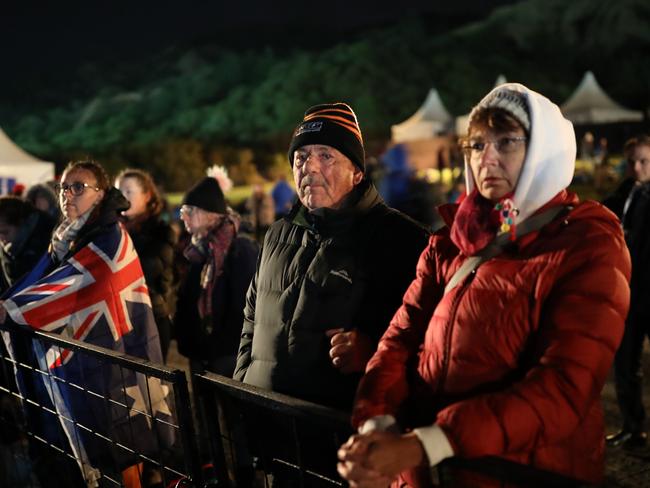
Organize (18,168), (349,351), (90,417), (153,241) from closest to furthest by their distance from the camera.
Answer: (349,351) < (90,417) < (153,241) < (18,168)

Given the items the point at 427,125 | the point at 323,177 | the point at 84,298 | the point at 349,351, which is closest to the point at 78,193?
the point at 84,298

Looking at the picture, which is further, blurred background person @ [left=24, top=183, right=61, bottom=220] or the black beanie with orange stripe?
blurred background person @ [left=24, top=183, right=61, bottom=220]

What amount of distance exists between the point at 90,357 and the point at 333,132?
1739mm

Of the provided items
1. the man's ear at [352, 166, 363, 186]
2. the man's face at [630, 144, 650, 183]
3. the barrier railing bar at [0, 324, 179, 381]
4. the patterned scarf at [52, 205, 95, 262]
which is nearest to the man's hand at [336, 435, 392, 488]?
the barrier railing bar at [0, 324, 179, 381]

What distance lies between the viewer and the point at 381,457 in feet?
4.94

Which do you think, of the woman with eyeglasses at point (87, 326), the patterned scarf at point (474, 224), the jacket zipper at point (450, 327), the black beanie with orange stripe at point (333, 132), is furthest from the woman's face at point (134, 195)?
the jacket zipper at point (450, 327)

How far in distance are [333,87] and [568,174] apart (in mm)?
69084

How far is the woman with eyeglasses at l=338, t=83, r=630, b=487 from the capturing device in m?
1.52

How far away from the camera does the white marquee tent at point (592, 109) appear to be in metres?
31.1

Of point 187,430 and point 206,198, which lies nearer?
point 187,430

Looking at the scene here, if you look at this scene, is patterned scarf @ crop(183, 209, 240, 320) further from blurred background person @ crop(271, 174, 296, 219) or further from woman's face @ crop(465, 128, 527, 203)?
blurred background person @ crop(271, 174, 296, 219)

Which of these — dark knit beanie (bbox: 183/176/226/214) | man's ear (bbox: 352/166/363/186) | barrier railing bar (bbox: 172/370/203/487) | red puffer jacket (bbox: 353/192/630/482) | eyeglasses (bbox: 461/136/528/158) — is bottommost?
barrier railing bar (bbox: 172/370/203/487)

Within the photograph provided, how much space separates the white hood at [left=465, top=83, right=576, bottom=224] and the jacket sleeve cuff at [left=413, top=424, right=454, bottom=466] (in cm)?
61

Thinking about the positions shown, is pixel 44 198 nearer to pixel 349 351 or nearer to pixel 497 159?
pixel 349 351
